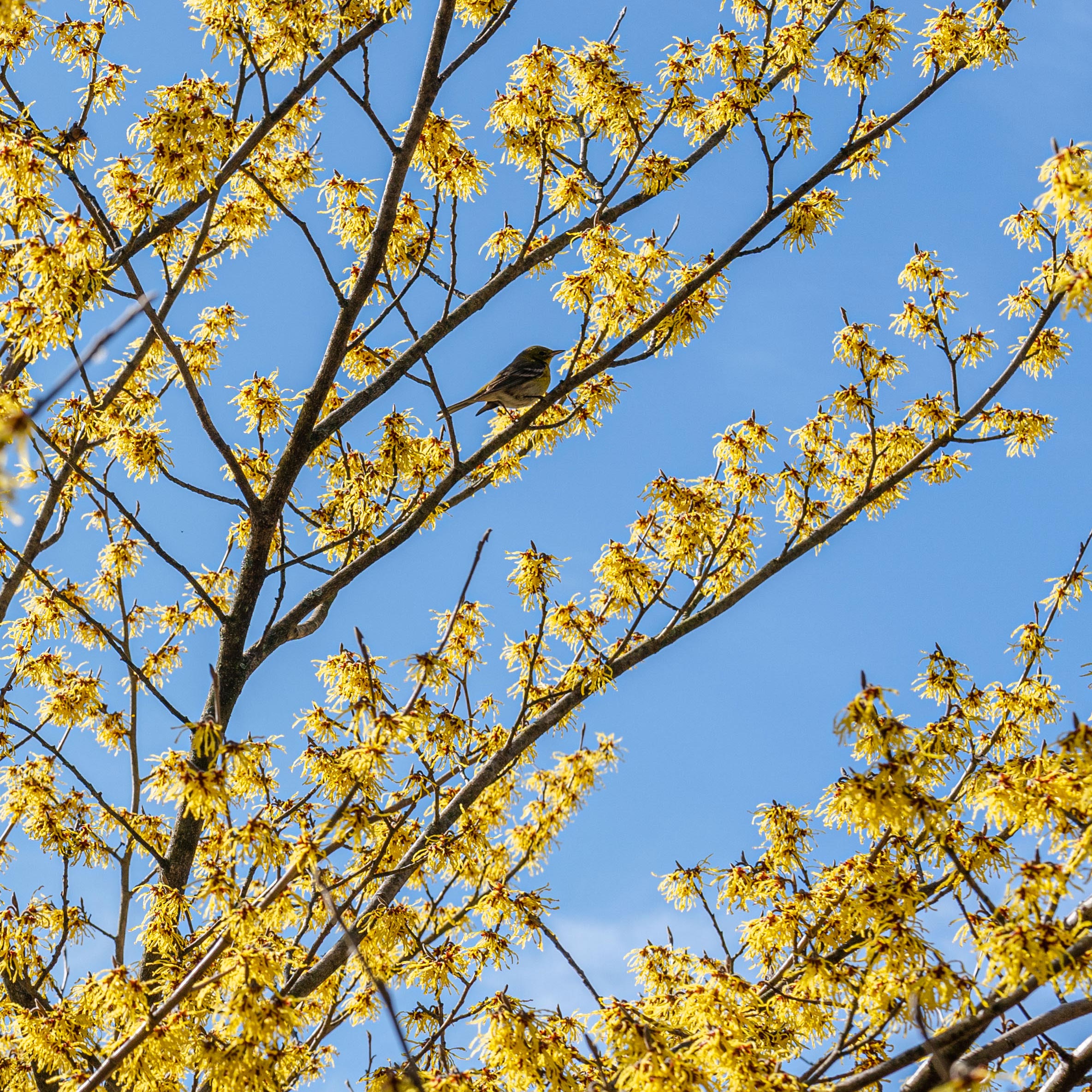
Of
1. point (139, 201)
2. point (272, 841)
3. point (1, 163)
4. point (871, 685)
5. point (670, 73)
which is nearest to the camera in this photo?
point (871, 685)

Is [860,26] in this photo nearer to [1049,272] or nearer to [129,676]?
[1049,272]

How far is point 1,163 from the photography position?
21.9 ft

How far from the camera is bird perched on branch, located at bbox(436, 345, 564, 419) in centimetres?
930

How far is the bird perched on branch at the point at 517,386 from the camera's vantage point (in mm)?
9305

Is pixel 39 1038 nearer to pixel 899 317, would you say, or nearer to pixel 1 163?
pixel 1 163

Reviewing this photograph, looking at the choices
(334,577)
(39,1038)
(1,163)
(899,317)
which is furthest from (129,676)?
(899,317)

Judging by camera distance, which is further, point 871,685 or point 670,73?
point 670,73

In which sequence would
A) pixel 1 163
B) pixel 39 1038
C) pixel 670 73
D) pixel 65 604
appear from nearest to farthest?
pixel 39 1038 → pixel 1 163 → pixel 670 73 → pixel 65 604

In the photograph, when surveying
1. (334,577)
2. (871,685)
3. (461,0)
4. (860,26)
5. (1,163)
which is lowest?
(871,685)

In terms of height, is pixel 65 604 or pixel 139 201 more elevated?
pixel 139 201

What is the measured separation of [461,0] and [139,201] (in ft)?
10.2

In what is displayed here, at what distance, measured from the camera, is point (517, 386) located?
9.38 metres

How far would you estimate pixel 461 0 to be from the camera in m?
8.61

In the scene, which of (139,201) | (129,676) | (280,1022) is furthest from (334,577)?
(280,1022)
